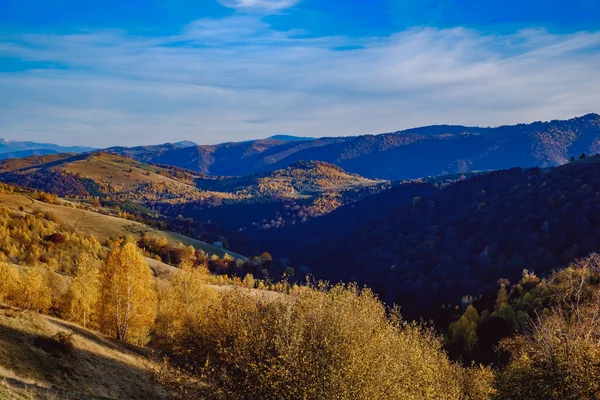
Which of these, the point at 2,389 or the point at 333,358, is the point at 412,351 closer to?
the point at 333,358

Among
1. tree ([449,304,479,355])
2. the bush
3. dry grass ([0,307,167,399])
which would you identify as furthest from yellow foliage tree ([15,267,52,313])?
tree ([449,304,479,355])

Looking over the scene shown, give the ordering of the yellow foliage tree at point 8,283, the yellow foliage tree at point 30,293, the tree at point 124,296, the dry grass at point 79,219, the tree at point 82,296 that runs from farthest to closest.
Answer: the dry grass at point 79,219 < the tree at point 82,296 < the tree at point 124,296 < the yellow foliage tree at point 8,283 < the yellow foliage tree at point 30,293

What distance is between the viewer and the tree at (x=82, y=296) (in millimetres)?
58406

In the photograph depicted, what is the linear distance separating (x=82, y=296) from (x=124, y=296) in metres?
5.88

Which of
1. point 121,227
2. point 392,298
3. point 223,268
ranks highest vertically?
point 121,227

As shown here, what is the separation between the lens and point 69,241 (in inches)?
5231

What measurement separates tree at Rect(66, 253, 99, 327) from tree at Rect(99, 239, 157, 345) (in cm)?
150

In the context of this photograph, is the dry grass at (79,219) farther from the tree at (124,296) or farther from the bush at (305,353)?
the bush at (305,353)

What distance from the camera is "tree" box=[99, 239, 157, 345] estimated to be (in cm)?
5788

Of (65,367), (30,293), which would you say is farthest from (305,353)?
(30,293)

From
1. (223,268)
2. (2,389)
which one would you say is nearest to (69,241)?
(223,268)

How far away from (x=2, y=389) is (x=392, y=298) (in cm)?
18382

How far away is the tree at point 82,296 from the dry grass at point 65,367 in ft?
38.5

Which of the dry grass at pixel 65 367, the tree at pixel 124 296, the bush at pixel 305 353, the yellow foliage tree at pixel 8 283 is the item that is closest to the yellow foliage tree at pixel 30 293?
the yellow foliage tree at pixel 8 283
